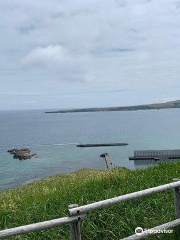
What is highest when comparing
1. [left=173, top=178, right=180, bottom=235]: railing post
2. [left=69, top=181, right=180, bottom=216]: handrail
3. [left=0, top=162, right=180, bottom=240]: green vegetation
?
[left=69, top=181, right=180, bottom=216]: handrail

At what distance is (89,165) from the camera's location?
57344mm

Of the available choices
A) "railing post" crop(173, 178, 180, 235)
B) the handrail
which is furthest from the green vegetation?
the handrail

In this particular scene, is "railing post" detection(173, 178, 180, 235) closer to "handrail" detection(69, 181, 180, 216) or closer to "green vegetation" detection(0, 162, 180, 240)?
"handrail" detection(69, 181, 180, 216)

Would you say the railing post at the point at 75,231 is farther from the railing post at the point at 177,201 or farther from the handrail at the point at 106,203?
the railing post at the point at 177,201

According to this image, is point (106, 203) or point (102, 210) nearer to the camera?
point (106, 203)

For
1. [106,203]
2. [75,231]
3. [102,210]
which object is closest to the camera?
[75,231]

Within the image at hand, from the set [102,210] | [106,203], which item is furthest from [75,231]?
[102,210]

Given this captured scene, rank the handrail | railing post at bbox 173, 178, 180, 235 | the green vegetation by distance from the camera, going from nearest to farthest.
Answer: the handrail, railing post at bbox 173, 178, 180, 235, the green vegetation

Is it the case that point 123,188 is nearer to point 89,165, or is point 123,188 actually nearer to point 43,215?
point 43,215

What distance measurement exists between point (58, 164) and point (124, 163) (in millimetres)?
14851

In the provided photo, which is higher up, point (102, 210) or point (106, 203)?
point (106, 203)

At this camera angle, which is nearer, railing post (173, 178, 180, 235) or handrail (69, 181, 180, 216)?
handrail (69, 181, 180, 216)

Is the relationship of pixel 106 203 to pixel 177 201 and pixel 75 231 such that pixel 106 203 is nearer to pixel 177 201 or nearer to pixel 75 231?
pixel 75 231

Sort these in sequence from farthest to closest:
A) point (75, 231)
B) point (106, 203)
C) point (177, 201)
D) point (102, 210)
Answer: point (102, 210), point (177, 201), point (106, 203), point (75, 231)
